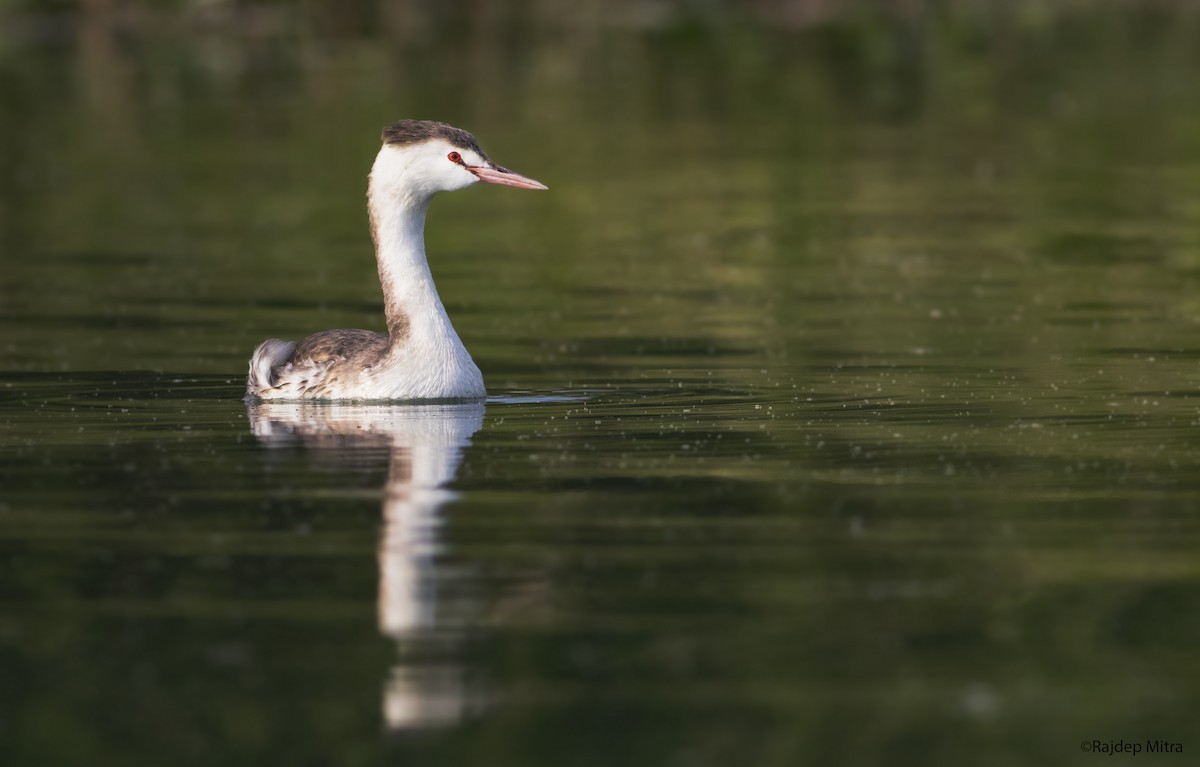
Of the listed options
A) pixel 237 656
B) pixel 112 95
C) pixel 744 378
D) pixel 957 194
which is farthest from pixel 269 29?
pixel 237 656

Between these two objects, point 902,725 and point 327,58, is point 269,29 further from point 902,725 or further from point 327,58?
point 902,725

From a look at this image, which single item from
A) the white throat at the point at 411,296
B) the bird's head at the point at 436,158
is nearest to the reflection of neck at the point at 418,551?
the white throat at the point at 411,296

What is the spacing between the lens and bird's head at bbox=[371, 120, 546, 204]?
13.6 meters

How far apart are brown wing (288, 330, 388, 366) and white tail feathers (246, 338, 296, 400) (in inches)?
3.2

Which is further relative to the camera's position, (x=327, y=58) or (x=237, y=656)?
(x=327, y=58)

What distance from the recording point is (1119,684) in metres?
7.57

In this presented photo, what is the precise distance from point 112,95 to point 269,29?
18.1 m

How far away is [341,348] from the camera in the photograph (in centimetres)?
1362

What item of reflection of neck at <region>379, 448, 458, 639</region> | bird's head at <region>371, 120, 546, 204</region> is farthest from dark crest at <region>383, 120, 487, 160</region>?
reflection of neck at <region>379, 448, 458, 639</region>

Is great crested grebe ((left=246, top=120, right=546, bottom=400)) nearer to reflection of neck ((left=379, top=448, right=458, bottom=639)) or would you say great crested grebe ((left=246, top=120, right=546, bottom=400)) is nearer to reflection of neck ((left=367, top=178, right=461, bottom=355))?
reflection of neck ((left=367, top=178, right=461, bottom=355))

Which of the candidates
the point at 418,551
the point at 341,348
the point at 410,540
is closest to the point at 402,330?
the point at 341,348

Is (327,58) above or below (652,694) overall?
above

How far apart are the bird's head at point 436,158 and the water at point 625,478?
4.25 ft

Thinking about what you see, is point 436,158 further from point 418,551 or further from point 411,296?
point 418,551
